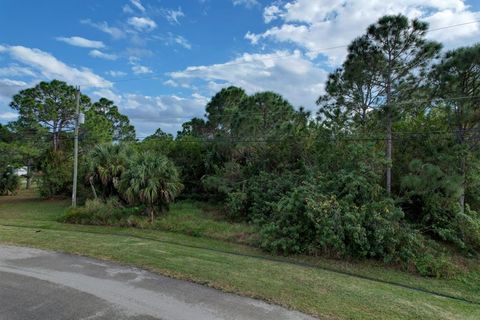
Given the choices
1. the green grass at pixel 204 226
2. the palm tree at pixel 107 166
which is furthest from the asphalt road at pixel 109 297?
the palm tree at pixel 107 166

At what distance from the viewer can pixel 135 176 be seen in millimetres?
12656

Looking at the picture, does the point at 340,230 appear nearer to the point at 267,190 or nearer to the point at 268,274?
the point at 268,274

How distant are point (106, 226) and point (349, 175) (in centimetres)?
913

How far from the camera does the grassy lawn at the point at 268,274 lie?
476 cm

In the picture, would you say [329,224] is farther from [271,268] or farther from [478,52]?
[478,52]

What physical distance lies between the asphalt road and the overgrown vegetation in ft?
14.6

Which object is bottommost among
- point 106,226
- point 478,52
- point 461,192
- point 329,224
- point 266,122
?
point 106,226

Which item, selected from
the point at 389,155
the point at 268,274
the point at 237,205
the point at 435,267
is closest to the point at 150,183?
the point at 237,205

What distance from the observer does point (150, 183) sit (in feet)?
41.2

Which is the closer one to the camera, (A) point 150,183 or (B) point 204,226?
(B) point 204,226

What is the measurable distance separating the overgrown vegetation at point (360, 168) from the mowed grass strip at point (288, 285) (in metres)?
2.53

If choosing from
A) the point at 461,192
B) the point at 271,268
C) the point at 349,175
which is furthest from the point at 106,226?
the point at 461,192

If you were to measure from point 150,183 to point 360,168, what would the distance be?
7.74m

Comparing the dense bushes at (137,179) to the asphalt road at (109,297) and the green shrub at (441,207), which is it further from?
the green shrub at (441,207)
